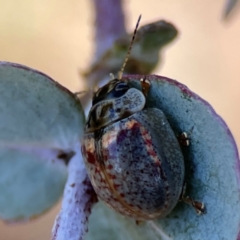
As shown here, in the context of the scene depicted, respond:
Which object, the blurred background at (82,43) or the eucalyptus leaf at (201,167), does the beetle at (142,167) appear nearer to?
the eucalyptus leaf at (201,167)

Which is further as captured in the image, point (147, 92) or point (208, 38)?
point (208, 38)

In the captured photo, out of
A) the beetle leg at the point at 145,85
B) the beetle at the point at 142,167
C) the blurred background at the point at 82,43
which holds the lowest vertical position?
the blurred background at the point at 82,43

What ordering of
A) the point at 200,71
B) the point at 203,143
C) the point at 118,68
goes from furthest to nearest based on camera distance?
the point at 200,71 < the point at 118,68 < the point at 203,143

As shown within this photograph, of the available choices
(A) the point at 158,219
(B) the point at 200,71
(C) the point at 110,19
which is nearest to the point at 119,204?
(A) the point at 158,219

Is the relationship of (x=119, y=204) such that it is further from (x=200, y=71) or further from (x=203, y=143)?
(x=200, y=71)

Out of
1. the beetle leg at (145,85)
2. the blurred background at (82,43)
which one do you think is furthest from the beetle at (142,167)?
the blurred background at (82,43)

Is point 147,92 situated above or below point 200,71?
above

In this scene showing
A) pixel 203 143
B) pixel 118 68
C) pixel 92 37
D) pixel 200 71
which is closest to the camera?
pixel 203 143
